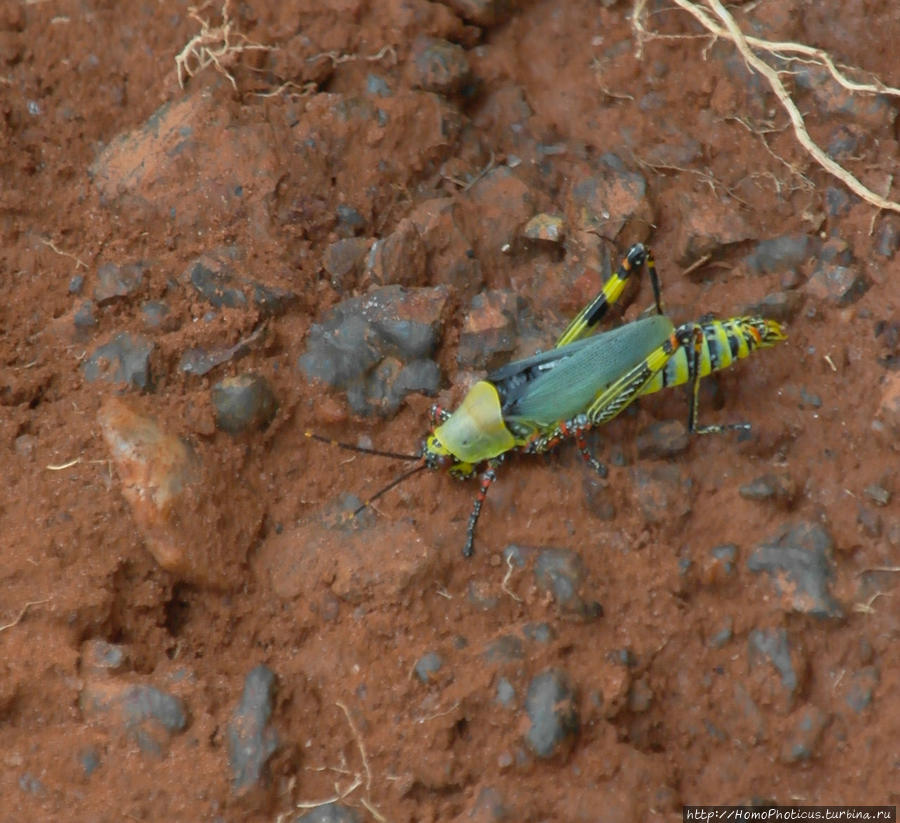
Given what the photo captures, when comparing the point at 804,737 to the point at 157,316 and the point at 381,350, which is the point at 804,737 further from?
the point at 157,316

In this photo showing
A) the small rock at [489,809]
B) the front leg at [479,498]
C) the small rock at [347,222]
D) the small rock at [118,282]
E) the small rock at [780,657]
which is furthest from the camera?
the small rock at [347,222]

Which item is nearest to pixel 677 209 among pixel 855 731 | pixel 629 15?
pixel 629 15

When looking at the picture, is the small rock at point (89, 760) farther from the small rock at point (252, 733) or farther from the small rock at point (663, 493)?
the small rock at point (663, 493)

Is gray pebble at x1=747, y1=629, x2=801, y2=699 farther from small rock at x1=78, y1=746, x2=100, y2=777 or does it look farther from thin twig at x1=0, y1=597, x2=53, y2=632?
thin twig at x1=0, y1=597, x2=53, y2=632

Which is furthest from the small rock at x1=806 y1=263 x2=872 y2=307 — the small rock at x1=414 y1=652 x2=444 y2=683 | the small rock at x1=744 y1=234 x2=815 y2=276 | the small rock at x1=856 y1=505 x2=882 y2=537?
the small rock at x1=414 y1=652 x2=444 y2=683

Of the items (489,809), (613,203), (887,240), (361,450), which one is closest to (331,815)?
(489,809)

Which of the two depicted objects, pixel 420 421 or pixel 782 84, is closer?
pixel 420 421

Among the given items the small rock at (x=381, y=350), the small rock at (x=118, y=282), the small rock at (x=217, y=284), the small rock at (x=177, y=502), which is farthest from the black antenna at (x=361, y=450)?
the small rock at (x=118, y=282)
